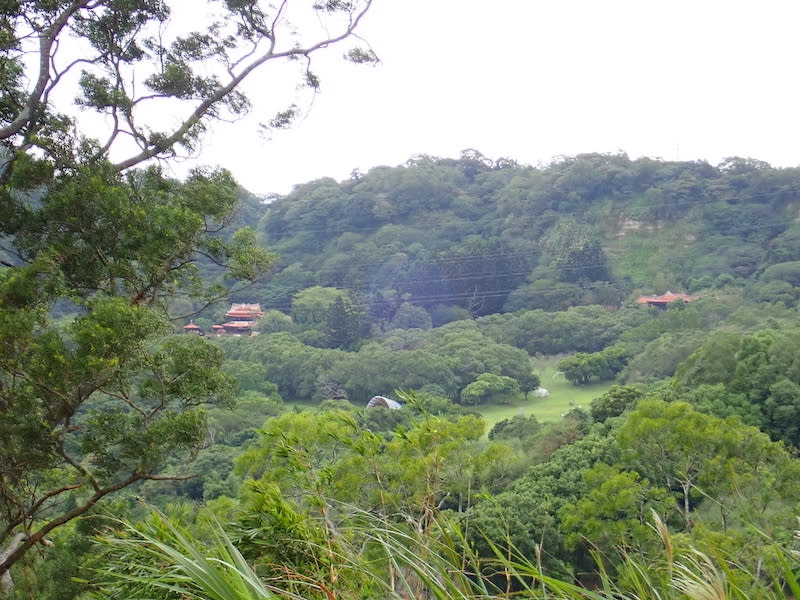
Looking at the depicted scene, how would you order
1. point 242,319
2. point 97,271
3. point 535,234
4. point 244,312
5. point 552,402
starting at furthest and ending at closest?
point 535,234 → point 242,319 → point 244,312 → point 552,402 → point 97,271

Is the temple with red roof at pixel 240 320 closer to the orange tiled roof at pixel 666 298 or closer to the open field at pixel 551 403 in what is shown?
the open field at pixel 551 403

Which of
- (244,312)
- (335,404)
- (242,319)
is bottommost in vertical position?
(335,404)

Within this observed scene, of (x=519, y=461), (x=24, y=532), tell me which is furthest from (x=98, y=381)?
(x=519, y=461)

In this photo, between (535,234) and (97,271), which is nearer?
(97,271)

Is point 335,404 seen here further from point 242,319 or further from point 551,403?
point 242,319

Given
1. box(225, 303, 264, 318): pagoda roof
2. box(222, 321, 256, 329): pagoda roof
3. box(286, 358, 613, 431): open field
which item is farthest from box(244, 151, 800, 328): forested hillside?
box(286, 358, 613, 431): open field

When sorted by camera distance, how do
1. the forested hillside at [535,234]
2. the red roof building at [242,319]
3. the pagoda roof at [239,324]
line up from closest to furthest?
the pagoda roof at [239,324] → the red roof building at [242,319] → the forested hillside at [535,234]

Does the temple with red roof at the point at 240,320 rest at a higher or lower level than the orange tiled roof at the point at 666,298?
higher

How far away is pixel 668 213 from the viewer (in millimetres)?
34031

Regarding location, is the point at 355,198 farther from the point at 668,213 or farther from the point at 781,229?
the point at 781,229

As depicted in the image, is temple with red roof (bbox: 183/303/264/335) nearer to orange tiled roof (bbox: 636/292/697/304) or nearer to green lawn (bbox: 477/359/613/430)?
green lawn (bbox: 477/359/613/430)

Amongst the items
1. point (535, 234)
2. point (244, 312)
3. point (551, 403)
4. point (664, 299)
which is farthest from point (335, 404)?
point (535, 234)

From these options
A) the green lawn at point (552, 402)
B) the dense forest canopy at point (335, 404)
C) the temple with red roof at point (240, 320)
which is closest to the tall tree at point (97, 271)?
the dense forest canopy at point (335, 404)

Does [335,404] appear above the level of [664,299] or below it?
below
